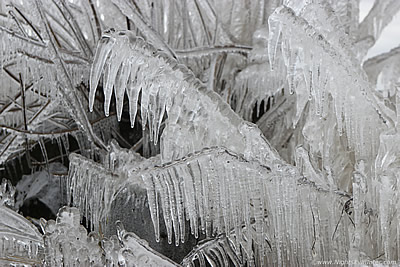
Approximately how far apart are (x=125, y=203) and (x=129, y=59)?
0.98 feet

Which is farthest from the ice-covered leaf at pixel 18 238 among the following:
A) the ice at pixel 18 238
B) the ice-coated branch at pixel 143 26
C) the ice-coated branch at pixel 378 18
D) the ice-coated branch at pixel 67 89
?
the ice-coated branch at pixel 378 18

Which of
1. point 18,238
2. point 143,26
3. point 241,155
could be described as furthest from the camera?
point 143,26

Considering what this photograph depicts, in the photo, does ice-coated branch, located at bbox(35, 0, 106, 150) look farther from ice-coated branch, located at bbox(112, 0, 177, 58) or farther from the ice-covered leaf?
the ice-covered leaf

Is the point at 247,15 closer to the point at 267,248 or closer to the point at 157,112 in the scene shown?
the point at 157,112

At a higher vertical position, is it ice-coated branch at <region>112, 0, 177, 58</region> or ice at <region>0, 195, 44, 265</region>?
ice-coated branch at <region>112, 0, 177, 58</region>

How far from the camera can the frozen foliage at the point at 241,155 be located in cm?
70

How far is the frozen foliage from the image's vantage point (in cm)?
70

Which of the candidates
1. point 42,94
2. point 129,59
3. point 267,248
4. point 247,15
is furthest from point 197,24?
point 267,248

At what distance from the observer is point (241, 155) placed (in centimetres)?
71

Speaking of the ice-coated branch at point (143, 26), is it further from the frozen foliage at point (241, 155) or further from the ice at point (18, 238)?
the ice at point (18, 238)

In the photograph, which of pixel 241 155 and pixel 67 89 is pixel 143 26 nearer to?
pixel 67 89

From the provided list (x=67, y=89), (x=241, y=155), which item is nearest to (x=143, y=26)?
(x=67, y=89)

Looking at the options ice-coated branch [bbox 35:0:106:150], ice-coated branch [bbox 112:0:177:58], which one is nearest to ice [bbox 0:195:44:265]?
ice-coated branch [bbox 35:0:106:150]

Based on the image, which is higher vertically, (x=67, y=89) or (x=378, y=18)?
(x=378, y=18)
